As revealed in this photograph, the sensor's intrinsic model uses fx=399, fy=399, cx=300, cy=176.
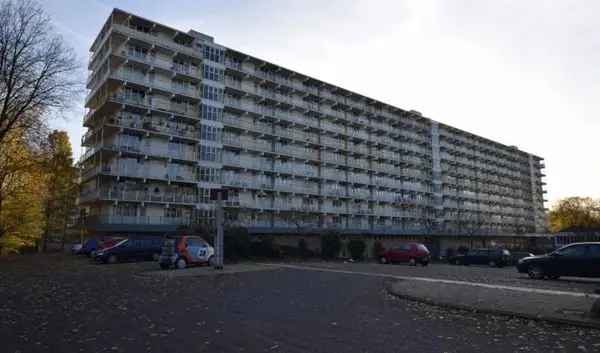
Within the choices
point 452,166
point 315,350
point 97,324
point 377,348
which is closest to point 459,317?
point 377,348

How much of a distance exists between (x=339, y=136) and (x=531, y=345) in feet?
206

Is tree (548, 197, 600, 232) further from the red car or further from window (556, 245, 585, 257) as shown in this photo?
window (556, 245, 585, 257)

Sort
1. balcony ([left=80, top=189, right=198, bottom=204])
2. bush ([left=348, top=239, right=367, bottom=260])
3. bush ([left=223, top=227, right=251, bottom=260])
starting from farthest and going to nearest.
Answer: bush ([left=348, top=239, right=367, bottom=260]) → balcony ([left=80, top=189, right=198, bottom=204]) → bush ([left=223, top=227, right=251, bottom=260])

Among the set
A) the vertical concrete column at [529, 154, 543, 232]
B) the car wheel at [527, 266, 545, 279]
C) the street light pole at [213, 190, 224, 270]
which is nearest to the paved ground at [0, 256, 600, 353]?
the street light pole at [213, 190, 224, 270]

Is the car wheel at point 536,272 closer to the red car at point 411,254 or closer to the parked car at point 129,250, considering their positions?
the red car at point 411,254

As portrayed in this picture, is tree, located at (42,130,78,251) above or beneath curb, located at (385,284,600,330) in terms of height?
above

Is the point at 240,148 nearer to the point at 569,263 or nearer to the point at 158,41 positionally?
the point at 158,41

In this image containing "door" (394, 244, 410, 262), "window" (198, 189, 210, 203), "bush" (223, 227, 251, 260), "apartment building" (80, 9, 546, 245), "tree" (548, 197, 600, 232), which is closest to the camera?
"door" (394, 244, 410, 262)

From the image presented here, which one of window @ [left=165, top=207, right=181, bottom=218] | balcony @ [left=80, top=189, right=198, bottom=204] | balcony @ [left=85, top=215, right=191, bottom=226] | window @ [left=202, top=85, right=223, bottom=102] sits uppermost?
window @ [left=202, top=85, right=223, bottom=102]

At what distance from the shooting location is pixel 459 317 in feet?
30.5

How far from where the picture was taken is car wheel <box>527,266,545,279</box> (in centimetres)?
1862

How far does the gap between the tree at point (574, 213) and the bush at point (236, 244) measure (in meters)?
101

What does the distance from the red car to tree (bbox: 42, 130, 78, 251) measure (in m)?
38.6

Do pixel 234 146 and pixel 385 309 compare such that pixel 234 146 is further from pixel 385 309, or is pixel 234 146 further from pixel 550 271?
pixel 385 309
